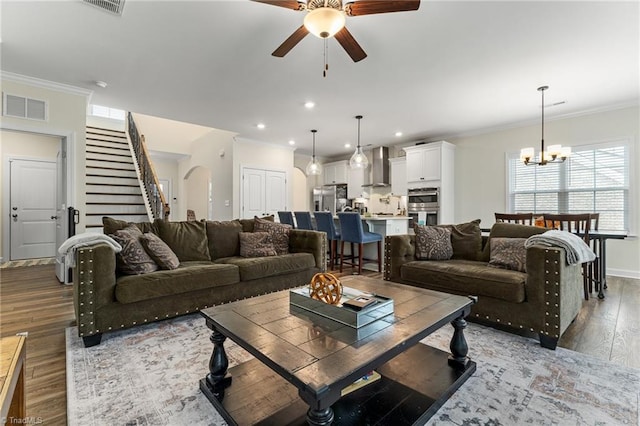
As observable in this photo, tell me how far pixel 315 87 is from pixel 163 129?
621 centimetres

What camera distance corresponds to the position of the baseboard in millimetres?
4499

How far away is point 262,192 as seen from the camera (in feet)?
23.4

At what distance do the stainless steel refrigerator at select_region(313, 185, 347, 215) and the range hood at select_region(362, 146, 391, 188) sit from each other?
3.24 feet

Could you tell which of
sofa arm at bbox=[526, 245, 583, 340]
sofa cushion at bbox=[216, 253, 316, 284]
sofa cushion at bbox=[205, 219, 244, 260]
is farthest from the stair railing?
sofa arm at bbox=[526, 245, 583, 340]

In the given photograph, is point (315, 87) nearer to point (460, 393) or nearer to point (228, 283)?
point (228, 283)

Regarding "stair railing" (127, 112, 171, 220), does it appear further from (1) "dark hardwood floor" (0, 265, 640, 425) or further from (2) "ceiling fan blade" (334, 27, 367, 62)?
(2) "ceiling fan blade" (334, 27, 367, 62)

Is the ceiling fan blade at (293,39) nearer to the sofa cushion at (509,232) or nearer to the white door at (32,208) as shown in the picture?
the sofa cushion at (509,232)

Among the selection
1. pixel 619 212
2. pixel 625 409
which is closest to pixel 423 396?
pixel 625 409

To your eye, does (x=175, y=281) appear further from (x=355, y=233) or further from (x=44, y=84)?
(x=44, y=84)

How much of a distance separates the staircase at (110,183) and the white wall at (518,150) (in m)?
6.72

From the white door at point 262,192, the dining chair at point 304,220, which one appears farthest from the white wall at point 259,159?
the dining chair at point 304,220

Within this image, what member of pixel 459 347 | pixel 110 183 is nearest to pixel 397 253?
pixel 459 347

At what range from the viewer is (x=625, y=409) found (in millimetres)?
1550

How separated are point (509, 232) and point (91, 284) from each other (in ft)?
12.5
